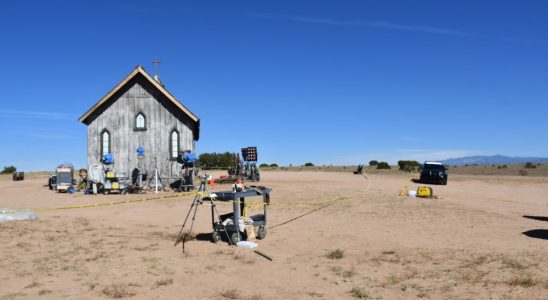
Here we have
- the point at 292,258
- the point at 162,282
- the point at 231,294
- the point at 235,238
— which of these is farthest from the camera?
the point at 235,238

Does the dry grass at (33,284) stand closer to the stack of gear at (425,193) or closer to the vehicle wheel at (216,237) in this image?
the vehicle wheel at (216,237)

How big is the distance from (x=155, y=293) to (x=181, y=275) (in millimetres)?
1307

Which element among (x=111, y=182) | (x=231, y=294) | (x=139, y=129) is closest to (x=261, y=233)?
(x=231, y=294)

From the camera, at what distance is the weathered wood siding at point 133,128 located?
30328mm

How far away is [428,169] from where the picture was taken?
129 ft

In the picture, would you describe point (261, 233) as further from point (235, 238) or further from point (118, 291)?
point (118, 291)

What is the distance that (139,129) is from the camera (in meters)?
30.3

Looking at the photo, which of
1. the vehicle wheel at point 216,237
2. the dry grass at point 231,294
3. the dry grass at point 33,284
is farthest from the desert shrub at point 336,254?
the dry grass at point 33,284

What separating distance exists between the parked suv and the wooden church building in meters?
19.7

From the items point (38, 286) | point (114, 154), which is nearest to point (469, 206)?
point (38, 286)

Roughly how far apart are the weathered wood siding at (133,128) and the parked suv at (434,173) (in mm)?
20226

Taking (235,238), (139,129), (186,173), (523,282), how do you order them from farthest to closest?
(139,129), (186,173), (235,238), (523,282)

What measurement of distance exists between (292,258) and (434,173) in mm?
29702

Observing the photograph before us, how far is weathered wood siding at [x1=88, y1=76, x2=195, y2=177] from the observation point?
3033 cm
